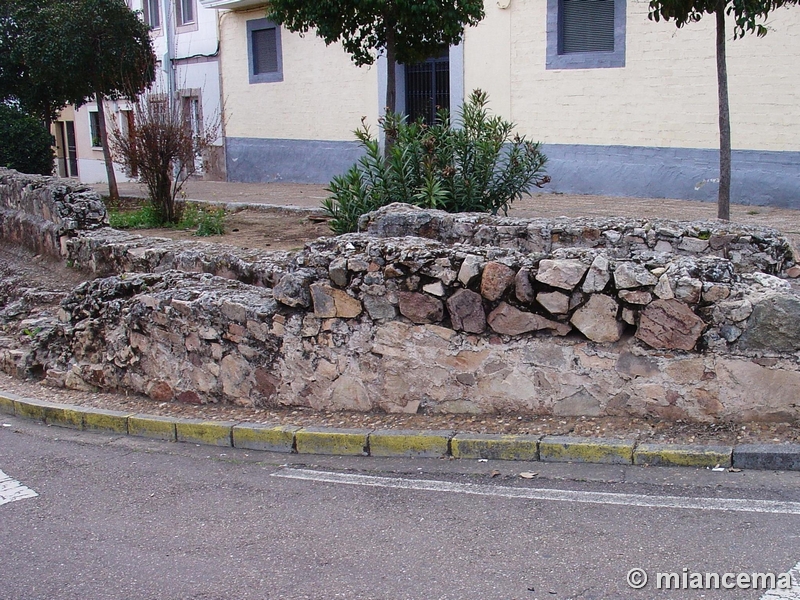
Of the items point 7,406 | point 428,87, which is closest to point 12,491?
point 7,406

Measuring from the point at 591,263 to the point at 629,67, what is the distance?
11.1 meters

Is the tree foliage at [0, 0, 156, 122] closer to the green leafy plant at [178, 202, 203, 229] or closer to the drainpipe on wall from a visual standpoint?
the green leafy plant at [178, 202, 203, 229]

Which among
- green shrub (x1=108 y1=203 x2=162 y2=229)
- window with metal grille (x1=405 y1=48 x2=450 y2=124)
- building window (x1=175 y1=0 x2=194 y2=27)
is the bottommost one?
green shrub (x1=108 y1=203 x2=162 y2=229)

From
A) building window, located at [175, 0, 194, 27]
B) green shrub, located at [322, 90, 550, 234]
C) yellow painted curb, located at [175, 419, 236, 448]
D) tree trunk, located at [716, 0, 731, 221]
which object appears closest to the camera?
yellow painted curb, located at [175, 419, 236, 448]

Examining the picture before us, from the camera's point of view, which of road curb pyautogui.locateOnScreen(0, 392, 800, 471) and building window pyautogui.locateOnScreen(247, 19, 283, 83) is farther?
building window pyautogui.locateOnScreen(247, 19, 283, 83)

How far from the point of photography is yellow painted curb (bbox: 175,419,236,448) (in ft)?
19.9

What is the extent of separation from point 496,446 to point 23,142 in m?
17.6

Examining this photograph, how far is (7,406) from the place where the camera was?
7426 mm

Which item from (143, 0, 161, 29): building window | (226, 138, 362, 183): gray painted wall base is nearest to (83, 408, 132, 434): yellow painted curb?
(226, 138, 362, 183): gray painted wall base

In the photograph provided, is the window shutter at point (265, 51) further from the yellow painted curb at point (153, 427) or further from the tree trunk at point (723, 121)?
the yellow painted curb at point (153, 427)

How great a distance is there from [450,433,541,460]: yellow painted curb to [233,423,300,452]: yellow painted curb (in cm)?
115

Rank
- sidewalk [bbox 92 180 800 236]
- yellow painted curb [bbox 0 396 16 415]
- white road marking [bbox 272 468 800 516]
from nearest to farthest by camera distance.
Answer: white road marking [bbox 272 468 800 516]
yellow painted curb [bbox 0 396 16 415]
sidewalk [bbox 92 180 800 236]

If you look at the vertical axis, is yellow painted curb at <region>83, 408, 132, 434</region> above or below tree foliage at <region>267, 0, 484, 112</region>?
below

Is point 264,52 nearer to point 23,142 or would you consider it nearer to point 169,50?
point 169,50
